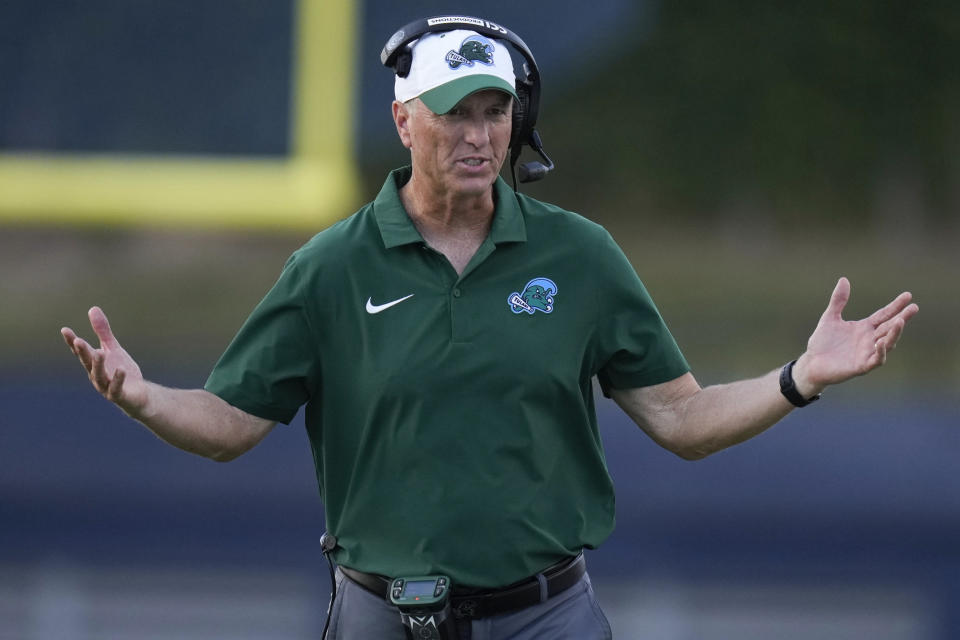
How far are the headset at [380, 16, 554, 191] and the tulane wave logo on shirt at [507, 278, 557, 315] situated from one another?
226mm

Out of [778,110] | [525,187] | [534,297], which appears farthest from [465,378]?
[778,110]

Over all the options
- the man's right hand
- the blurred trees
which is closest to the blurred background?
the blurred trees

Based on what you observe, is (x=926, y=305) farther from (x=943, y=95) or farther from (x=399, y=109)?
(x=399, y=109)

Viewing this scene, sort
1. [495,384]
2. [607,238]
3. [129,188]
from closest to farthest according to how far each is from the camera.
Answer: [495,384]
[607,238]
[129,188]

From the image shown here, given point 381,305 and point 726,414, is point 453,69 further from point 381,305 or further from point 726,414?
point 726,414

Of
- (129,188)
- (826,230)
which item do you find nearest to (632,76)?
(826,230)

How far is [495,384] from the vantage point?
2.71 m

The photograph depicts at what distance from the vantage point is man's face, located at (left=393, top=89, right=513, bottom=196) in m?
2.75

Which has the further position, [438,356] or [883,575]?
[883,575]

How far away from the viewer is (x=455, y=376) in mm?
2703

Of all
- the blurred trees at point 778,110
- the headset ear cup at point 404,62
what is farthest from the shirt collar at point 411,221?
the blurred trees at point 778,110

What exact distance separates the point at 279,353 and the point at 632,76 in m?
3.83

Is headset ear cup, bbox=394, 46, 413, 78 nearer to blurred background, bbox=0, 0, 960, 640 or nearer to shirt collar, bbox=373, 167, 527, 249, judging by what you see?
shirt collar, bbox=373, 167, 527, 249

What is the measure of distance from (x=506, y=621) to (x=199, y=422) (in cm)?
71
